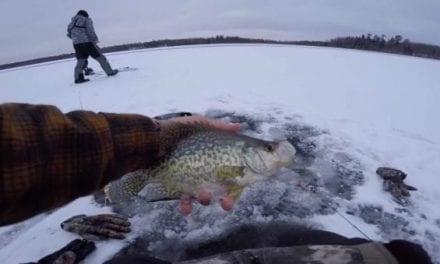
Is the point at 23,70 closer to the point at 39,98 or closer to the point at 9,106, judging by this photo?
the point at 39,98

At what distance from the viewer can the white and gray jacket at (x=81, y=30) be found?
29.8 feet

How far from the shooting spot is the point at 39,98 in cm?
827

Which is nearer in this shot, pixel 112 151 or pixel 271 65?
pixel 112 151

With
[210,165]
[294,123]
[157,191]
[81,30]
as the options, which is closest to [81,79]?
[81,30]

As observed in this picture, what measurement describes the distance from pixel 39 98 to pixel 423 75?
9.02 metres

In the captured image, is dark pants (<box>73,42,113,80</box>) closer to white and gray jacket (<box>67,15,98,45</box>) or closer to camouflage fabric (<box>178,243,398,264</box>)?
white and gray jacket (<box>67,15,98,45</box>)

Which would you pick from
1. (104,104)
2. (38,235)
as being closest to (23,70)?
(104,104)

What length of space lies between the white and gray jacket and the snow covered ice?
1055mm

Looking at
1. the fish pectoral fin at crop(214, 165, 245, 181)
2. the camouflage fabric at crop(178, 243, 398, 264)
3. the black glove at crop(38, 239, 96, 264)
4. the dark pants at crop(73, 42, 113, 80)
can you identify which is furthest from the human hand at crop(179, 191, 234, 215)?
the dark pants at crop(73, 42, 113, 80)

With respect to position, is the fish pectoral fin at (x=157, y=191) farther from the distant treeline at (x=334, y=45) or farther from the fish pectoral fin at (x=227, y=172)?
the distant treeline at (x=334, y=45)

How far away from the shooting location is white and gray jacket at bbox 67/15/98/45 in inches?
358

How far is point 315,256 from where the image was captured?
224cm

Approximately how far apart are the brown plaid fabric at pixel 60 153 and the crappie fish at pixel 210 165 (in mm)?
117

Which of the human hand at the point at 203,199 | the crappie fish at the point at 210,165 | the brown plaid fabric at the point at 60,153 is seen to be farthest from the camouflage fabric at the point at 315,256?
the brown plaid fabric at the point at 60,153
